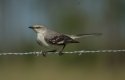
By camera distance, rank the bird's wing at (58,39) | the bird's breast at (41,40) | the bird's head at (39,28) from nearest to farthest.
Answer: the bird's wing at (58,39) → the bird's breast at (41,40) → the bird's head at (39,28)

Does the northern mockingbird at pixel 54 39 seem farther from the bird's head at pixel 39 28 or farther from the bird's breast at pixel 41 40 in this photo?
the bird's head at pixel 39 28

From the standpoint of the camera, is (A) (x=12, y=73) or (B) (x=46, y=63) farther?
A: (B) (x=46, y=63)

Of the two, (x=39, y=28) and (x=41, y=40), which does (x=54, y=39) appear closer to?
(x=41, y=40)

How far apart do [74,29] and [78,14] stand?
1868 mm

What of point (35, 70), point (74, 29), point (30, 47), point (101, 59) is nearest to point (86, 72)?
point (35, 70)

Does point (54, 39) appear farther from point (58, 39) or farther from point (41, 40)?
point (41, 40)

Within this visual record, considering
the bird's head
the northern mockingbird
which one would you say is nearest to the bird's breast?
the northern mockingbird

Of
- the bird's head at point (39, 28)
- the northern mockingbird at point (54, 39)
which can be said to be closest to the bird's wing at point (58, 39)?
the northern mockingbird at point (54, 39)

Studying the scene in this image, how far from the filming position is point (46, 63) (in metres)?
17.7

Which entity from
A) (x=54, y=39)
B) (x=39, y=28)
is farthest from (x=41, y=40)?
(x=39, y=28)

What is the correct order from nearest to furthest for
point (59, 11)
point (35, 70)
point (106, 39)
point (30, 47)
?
point (35, 70)
point (30, 47)
point (106, 39)
point (59, 11)

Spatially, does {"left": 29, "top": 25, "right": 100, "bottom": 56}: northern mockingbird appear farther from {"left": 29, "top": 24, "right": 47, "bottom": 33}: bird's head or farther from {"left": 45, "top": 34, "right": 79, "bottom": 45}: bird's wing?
{"left": 29, "top": 24, "right": 47, "bottom": 33}: bird's head

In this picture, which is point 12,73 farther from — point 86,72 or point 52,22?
point 52,22

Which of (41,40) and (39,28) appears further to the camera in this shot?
(39,28)
